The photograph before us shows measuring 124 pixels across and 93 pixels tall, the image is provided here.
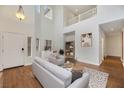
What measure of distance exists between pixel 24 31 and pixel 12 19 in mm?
866

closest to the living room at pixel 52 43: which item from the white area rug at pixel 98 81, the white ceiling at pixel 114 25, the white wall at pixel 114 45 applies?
the white area rug at pixel 98 81

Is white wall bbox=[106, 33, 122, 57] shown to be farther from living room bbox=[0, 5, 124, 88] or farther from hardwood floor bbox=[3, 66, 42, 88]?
hardwood floor bbox=[3, 66, 42, 88]

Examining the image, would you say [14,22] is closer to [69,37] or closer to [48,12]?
[48,12]

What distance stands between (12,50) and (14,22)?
1.51 m

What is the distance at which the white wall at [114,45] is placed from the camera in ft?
31.4

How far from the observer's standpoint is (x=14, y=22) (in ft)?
16.6

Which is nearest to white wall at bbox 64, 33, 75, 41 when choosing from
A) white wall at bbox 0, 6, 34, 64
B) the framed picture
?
the framed picture

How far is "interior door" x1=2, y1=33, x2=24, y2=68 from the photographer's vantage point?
15.5 feet

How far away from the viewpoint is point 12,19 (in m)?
4.99

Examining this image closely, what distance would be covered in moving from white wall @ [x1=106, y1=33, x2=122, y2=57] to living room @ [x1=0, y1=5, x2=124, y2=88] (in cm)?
454

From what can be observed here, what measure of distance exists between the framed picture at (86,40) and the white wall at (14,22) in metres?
3.50

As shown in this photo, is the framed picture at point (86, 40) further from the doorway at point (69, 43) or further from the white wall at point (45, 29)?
the white wall at point (45, 29)
